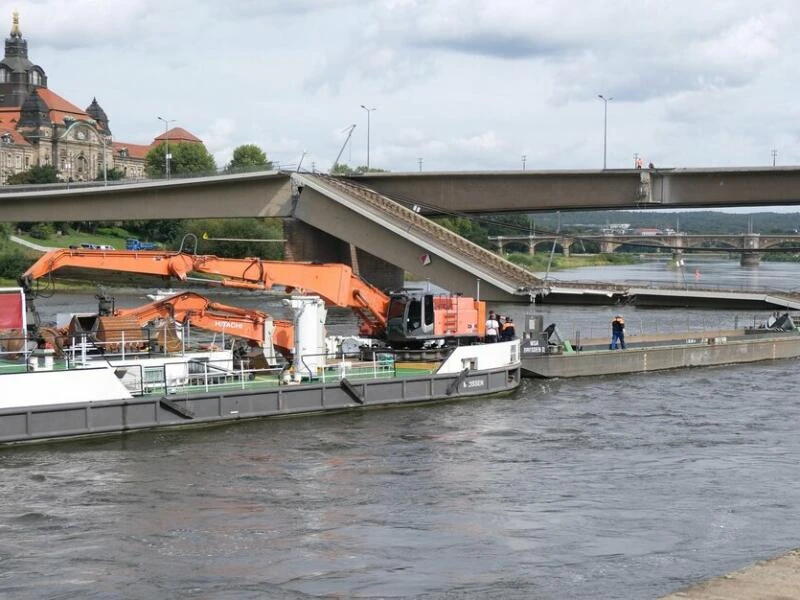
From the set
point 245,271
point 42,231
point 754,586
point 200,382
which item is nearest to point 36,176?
point 42,231

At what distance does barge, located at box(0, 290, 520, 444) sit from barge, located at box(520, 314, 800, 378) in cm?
487

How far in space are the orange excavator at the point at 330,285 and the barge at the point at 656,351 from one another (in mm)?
4691

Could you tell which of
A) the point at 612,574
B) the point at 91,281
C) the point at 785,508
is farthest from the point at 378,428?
the point at 91,281

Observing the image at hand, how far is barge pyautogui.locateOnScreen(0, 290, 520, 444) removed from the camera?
30.3m

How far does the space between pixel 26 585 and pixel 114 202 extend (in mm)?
74276

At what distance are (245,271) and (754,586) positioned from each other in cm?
→ 2421

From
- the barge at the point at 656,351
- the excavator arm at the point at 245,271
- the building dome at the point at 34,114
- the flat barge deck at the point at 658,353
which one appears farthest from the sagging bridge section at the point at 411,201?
the building dome at the point at 34,114

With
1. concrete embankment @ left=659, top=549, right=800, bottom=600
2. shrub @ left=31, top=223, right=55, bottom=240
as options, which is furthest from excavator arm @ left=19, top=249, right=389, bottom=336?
shrub @ left=31, top=223, right=55, bottom=240

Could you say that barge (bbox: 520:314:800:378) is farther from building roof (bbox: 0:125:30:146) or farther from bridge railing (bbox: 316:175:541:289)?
building roof (bbox: 0:125:30:146)

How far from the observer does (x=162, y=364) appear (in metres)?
33.1

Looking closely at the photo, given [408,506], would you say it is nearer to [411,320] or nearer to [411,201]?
[411,320]

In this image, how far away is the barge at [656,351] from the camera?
150ft

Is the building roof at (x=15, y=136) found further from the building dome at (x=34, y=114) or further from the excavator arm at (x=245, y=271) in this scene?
the excavator arm at (x=245, y=271)

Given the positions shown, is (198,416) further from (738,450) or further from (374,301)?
(738,450)
